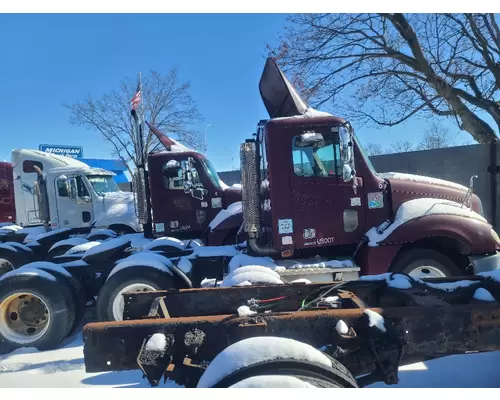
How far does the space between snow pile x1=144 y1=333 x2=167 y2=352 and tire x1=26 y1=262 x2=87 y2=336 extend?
261 centimetres

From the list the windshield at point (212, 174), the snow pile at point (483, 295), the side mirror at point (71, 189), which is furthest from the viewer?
the side mirror at point (71, 189)

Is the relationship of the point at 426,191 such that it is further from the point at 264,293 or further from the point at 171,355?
the point at 171,355

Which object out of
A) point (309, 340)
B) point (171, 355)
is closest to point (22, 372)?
point (171, 355)

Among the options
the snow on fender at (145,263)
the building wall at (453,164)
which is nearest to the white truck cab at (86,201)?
the snow on fender at (145,263)

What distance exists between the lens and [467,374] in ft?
11.0

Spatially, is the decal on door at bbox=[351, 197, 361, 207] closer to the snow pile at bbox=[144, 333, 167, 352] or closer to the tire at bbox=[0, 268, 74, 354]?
the snow pile at bbox=[144, 333, 167, 352]

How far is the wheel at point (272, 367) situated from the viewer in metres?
1.95

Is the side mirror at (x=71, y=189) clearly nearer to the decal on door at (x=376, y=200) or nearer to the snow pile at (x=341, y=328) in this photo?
the decal on door at (x=376, y=200)

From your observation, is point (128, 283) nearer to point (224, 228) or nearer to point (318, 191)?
point (318, 191)

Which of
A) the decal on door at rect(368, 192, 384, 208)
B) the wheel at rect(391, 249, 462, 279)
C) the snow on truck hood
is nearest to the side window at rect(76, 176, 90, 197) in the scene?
the snow on truck hood

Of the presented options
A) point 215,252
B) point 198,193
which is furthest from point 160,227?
point 215,252

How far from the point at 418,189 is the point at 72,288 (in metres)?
4.48

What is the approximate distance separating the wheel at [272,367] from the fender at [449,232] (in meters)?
2.99

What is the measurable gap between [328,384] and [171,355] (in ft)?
3.21
